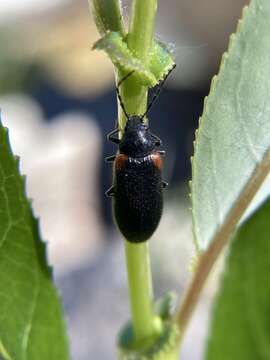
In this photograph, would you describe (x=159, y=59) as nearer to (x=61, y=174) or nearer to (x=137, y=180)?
(x=137, y=180)

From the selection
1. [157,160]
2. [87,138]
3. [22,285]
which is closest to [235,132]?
[22,285]

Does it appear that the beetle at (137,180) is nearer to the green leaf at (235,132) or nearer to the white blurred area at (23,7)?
the green leaf at (235,132)

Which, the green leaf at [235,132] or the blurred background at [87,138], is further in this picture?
the blurred background at [87,138]

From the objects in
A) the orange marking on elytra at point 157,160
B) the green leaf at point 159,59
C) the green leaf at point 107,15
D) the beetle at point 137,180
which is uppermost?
the green leaf at point 107,15

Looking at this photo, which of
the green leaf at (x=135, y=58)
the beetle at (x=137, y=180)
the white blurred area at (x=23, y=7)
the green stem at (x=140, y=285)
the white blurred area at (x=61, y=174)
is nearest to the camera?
the green leaf at (x=135, y=58)

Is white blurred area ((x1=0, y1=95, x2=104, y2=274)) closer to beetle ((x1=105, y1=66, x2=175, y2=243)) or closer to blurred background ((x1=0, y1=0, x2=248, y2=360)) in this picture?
blurred background ((x1=0, y1=0, x2=248, y2=360))

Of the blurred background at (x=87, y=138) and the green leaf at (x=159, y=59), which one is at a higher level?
the green leaf at (x=159, y=59)

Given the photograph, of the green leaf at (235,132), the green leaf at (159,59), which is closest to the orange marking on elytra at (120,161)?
the green leaf at (235,132)

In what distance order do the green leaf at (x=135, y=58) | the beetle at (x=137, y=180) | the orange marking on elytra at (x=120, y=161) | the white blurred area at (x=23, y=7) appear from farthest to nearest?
the white blurred area at (x=23, y=7), the orange marking on elytra at (x=120, y=161), the beetle at (x=137, y=180), the green leaf at (x=135, y=58)
